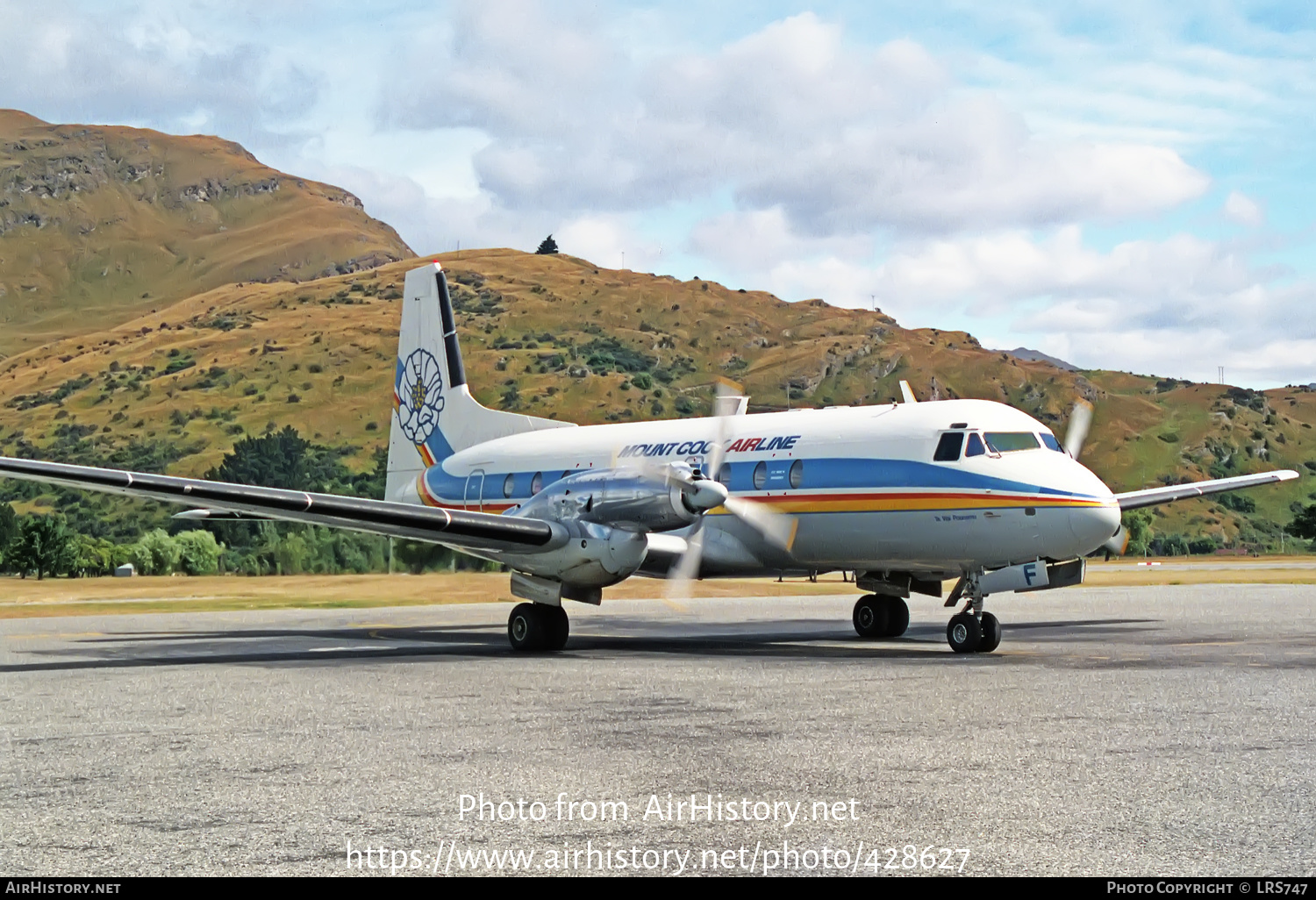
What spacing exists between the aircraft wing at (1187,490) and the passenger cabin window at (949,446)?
18.8 ft

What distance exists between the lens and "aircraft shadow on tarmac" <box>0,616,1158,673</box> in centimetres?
1923

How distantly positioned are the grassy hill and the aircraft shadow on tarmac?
7319 cm

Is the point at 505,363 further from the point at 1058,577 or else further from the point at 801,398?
the point at 1058,577

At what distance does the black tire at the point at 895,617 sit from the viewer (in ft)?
76.8

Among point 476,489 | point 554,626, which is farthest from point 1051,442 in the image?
→ point 476,489

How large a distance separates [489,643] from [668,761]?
13.9 meters

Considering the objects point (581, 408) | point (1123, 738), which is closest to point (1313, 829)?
point (1123, 738)

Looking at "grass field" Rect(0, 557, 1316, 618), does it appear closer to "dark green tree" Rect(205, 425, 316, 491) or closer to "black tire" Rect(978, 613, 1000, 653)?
"black tire" Rect(978, 613, 1000, 653)

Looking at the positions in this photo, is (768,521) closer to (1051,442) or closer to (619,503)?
(619,503)

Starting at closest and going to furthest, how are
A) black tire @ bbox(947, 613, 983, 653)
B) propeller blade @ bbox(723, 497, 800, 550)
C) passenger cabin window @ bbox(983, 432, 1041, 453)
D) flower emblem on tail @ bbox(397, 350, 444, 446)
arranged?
black tire @ bbox(947, 613, 983, 653), passenger cabin window @ bbox(983, 432, 1041, 453), propeller blade @ bbox(723, 497, 800, 550), flower emblem on tail @ bbox(397, 350, 444, 446)

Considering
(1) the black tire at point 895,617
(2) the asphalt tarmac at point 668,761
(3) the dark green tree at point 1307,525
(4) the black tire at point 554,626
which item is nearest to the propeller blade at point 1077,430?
(2) the asphalt tarmac at point 668,761

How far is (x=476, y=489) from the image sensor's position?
2652 centimetres

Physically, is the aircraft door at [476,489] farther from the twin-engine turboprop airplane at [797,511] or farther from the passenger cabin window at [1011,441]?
the passenger cabin window at [1011,441]

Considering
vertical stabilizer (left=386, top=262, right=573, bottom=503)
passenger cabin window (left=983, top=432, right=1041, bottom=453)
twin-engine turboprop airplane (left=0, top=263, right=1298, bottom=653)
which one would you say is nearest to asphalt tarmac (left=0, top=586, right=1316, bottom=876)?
twin-engine turboprop airplane (left=0, top=263, right=1298, bottom=653)
